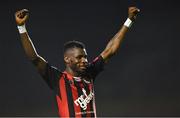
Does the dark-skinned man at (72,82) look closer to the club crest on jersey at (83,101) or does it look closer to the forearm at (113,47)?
the club crest on jersey at (83,101)

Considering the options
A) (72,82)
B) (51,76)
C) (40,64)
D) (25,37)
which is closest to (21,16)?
(25,37)

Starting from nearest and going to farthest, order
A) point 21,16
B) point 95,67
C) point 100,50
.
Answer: point 21,16 < point 95,67 < point 100,50

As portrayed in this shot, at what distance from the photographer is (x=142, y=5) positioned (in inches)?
174

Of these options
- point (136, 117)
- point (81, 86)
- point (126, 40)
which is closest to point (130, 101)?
point (136, 117)

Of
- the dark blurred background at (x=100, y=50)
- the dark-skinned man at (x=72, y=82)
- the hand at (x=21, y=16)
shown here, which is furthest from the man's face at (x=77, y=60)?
the dark blurred background at (x=100, y=50)

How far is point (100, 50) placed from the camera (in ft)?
14.0

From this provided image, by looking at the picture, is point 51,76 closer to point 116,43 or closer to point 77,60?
point 77,60

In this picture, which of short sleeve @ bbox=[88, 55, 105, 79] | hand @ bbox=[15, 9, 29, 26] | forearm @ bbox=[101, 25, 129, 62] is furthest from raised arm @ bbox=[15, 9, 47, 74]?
forearm @ bbox=[101, 25, 129, 62]

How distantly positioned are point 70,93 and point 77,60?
0.67 feet

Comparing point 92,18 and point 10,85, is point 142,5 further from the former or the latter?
point 10,85

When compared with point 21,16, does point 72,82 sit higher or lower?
lower

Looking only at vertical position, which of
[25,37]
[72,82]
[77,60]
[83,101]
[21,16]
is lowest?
[83,101]

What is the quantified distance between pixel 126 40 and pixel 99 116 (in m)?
0.85

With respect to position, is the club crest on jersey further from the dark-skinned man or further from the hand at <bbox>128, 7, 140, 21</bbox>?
the hand at <bbox>128, 7, 140, 21</bbox>
